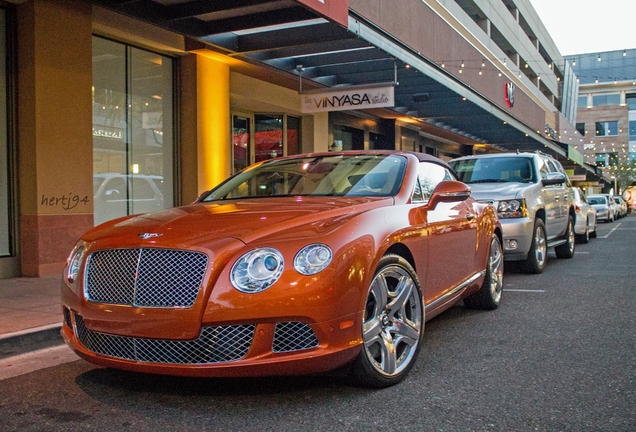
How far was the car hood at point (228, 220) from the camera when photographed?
3568mm

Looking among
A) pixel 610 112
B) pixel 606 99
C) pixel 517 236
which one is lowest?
pixel 517 236

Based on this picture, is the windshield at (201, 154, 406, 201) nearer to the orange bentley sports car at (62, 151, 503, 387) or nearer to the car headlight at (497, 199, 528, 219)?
the orange bentley sports car at (62, 151, 503, 387)

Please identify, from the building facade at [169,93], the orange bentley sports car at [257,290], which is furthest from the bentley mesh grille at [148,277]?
the building facade at [169,93]

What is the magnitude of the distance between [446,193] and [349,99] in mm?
7716

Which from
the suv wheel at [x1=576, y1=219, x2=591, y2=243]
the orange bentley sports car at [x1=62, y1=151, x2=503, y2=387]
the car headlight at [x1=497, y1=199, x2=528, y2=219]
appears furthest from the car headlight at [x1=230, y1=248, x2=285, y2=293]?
the suv wheel at [x1=576, y1=219, x2=591, y2=243]

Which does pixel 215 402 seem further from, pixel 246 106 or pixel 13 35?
pixel 246 106

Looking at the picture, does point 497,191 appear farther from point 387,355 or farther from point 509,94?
point 509,94

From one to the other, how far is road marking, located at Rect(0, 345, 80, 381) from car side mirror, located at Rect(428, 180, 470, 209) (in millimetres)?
3015

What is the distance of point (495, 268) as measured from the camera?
6578 mm

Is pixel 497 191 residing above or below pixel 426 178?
below

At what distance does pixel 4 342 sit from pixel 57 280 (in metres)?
3.63

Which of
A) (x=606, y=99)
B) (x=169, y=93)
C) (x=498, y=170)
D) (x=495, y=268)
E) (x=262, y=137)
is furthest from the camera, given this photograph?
(x=606, y=99)

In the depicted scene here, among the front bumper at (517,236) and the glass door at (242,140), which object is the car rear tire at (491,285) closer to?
the front bumper at (517,236)

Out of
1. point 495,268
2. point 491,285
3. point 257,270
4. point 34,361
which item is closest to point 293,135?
point 495,268
